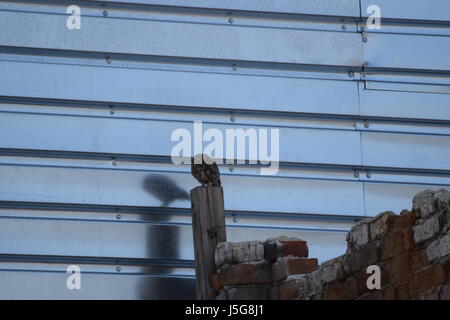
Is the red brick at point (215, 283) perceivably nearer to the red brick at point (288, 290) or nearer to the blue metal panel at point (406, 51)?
the red brick at point (288, 290)

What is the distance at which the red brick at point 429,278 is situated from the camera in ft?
25.1

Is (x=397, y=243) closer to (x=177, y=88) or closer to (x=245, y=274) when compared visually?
(x=245, y=274)

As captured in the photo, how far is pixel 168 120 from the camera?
10.0 meters

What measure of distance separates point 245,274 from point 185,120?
4.28ft

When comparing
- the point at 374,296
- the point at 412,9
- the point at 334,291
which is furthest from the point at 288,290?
the point at 412,9

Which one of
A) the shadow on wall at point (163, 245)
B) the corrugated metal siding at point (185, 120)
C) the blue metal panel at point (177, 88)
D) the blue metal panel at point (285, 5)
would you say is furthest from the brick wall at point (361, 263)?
the blue metal panel at point (285, 5)

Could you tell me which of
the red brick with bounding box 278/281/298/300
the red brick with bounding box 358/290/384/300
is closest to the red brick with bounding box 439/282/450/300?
the red brick with bounding box 358/290/384/300

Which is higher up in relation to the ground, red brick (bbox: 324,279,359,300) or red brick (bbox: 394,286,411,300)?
red brick (bbox: 324,279,359,300)

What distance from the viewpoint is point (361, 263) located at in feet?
28.1

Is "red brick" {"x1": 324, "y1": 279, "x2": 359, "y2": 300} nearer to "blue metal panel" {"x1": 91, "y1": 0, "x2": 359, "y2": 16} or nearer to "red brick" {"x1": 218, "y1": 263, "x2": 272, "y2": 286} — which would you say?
"red brick" {"x1": 218, "y1": 263, "x2": 272, "y2": 286}

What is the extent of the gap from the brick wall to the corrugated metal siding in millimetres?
562

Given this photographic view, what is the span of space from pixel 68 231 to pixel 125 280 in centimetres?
53

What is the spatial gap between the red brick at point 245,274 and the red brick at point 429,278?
1.73 meters

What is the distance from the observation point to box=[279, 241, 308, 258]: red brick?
939cm
